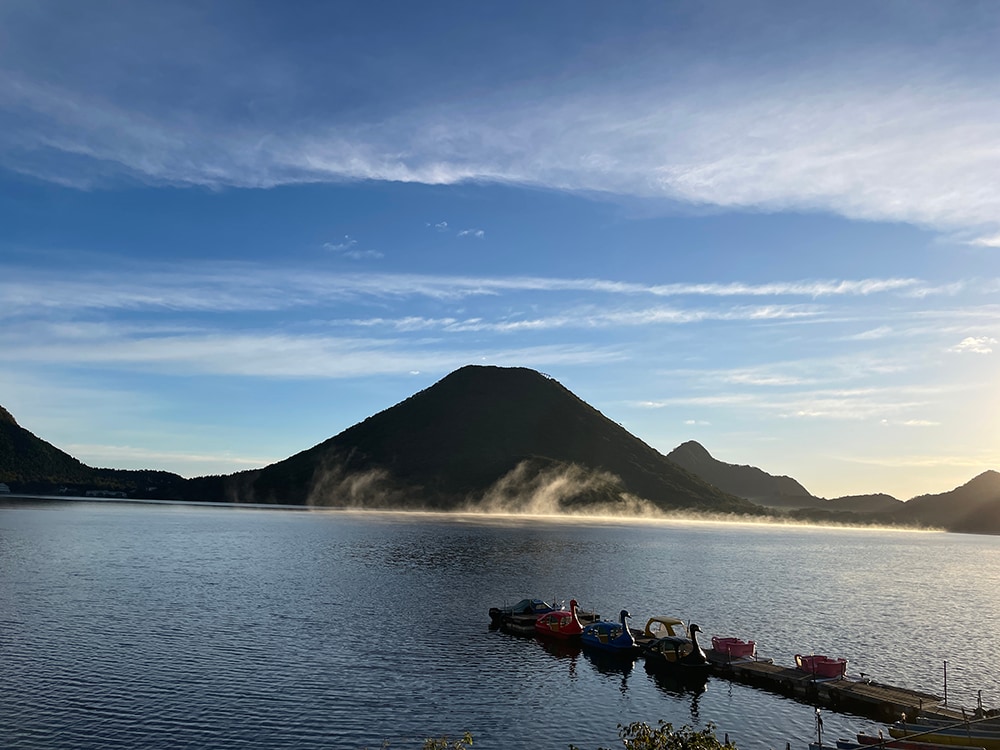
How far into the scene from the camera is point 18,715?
43188 millimetres

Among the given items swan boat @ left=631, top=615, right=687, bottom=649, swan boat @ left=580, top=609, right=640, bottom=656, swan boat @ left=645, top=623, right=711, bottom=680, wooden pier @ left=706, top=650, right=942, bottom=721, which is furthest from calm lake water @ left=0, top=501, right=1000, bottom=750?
swan boat @ left=631, top=615, right=687, bottom=649

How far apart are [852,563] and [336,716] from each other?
18535 centimetres

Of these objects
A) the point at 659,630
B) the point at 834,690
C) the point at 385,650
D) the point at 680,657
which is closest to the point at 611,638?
the point at 659,630

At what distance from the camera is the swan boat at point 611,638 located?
68188 millimetres

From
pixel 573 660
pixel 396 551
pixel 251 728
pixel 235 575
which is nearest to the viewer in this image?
pixel 251 728

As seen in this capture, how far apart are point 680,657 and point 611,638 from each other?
9034 mm

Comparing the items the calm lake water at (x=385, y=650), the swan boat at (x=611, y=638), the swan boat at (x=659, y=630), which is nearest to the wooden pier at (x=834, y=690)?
the calm lake water at (x=385, y=650)

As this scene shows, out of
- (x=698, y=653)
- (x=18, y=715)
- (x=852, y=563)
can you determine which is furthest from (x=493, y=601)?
(x=852, y=563)

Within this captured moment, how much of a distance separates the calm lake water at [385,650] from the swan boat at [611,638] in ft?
6.72

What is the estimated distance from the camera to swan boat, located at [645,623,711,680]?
60781 millimetres

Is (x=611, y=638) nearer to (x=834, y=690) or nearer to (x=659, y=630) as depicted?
(x=659, y=630)

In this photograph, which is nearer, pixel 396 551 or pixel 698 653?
pixel 698 653

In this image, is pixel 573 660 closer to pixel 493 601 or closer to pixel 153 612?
pixel 493 601

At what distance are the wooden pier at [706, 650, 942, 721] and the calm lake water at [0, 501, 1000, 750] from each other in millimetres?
1778
